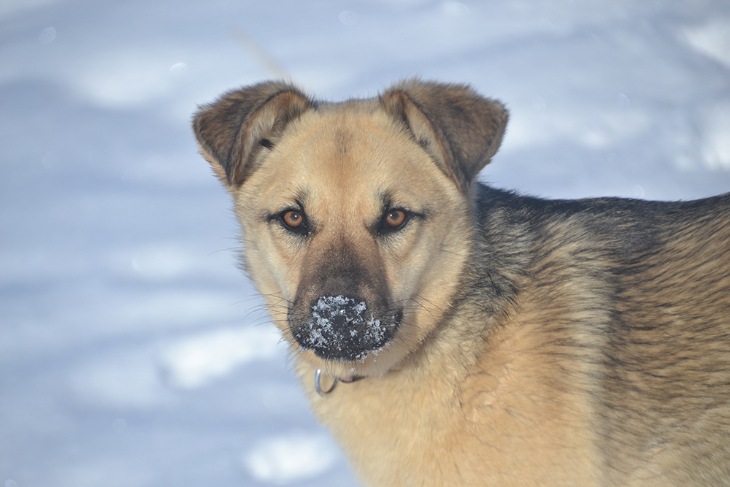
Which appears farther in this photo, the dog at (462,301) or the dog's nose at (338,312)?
the dog at (462,301)

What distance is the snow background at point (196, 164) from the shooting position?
4.86 meters

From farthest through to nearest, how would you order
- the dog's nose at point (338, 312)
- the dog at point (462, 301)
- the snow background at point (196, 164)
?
the snow background at point (196, 164) < the dog at point (462, 301) < the dog's nose at point (338, 312)

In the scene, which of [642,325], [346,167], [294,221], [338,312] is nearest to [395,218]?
[346,167]

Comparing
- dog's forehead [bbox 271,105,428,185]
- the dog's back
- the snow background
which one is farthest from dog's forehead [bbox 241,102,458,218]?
the snow background

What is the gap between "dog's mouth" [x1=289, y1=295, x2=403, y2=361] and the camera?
300 centimetres

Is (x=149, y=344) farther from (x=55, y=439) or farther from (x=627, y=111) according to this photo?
(x=627, y=111)

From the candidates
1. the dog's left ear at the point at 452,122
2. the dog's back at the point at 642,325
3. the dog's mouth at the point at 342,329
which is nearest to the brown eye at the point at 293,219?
the dog's mouth at the point at 342,329

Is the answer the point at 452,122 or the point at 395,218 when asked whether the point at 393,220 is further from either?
the point at 452,122

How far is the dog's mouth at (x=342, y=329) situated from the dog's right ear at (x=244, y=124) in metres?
0.75

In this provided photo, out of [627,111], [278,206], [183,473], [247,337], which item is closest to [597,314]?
[278,206]

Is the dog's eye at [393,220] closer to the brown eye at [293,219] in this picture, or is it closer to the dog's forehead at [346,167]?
the dog's forehead at [346,167]

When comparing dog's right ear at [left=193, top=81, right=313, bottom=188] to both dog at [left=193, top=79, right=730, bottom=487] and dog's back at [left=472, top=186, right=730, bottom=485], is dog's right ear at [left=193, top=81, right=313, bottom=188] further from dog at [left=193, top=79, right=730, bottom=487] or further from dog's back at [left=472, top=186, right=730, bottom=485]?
dog's back at [left=472, top=186, right=730, bottom=485]

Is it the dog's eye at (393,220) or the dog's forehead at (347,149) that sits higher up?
the dog's forehead at (347,149)

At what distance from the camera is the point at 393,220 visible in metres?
3.33
